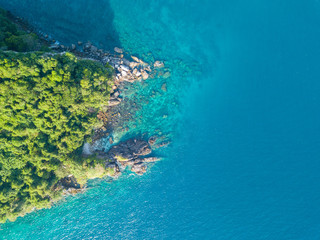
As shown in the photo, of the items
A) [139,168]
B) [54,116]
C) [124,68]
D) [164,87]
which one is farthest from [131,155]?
[124,68]

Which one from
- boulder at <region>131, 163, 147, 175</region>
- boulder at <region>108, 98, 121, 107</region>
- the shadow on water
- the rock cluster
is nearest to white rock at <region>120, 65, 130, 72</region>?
the shadow on water

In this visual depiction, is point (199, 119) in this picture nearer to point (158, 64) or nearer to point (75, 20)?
point (158, 64)

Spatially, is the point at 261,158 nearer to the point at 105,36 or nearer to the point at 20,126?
the point at 105,36

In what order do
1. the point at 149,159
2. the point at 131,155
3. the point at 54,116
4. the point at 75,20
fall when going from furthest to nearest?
the point at 149,159
the point at 131,155
the point at 75,20
the point at 54,116

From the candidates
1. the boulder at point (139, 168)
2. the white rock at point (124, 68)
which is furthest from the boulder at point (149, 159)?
the white rock at point (124, 68)

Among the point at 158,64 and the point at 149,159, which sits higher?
the point at 158,64

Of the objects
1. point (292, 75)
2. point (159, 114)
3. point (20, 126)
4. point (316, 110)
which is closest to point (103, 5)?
point (159, 114)
